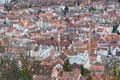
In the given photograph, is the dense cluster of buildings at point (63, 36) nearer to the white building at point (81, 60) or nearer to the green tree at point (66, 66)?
the white building at point (81, 60)

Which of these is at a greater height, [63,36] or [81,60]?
[81,60]

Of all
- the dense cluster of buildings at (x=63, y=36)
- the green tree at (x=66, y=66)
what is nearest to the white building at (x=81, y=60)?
the dense cluster of buildings at (x=63, y=36)

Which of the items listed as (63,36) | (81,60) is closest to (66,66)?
(81,60)

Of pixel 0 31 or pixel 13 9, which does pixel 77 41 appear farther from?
pixel 13 9

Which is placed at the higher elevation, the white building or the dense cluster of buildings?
the white building

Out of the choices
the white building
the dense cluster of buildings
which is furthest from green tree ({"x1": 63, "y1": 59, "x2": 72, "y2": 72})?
the white building

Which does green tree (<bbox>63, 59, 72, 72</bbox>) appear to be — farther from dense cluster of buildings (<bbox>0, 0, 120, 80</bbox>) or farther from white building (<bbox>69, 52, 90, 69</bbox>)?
white building (<bbox>69, 52, 90, 69</bbox>)

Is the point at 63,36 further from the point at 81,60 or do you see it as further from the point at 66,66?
the point at 66,66

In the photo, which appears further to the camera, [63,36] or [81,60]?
A: [63,36]

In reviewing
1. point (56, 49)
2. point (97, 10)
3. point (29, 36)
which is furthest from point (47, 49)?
point (97, 10)
